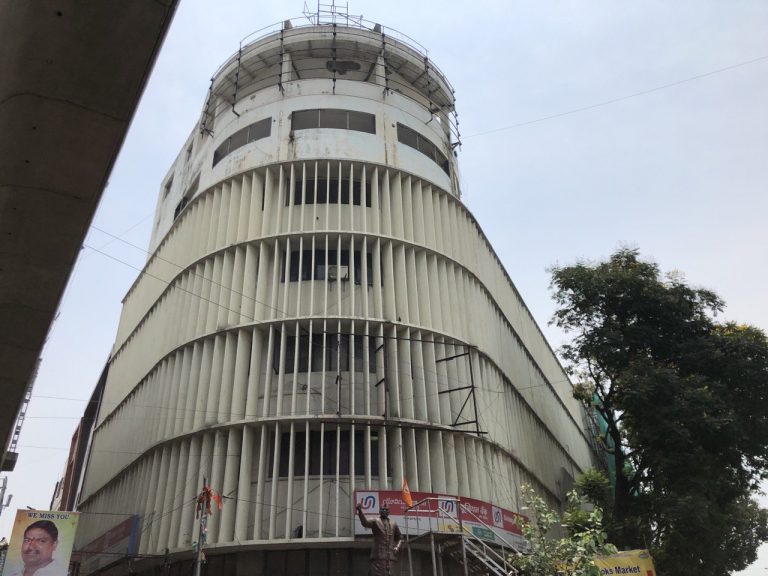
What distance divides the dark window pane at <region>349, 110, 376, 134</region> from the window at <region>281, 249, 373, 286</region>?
19.7 ft

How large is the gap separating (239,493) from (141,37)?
49.0ft

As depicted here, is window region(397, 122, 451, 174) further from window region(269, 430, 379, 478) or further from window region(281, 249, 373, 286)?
window region(269, 430, 379, 478)

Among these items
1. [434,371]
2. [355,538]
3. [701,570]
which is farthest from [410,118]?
[701,570]

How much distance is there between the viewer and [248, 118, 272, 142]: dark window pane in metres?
24.6

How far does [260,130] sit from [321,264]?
7.44 m

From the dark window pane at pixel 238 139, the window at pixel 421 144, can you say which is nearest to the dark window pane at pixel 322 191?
the window at pixel 421 144

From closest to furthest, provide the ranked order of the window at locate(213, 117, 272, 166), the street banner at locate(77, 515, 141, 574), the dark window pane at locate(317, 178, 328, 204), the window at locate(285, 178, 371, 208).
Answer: the street banner at locate(77, 515, 141, 574), the window at locate(285, 178, 371, 208), the dark window pane at locate(317, 178, 328, 204), the window at locate(213, 117, 272, 166)

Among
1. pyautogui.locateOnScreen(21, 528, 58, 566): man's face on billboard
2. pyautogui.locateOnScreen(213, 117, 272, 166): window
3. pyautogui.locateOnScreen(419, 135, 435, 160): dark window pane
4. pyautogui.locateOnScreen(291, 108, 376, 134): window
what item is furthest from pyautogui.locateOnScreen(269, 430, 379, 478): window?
pyautogui.locateOnScreen(419, 135, 435, 160): dark window pane

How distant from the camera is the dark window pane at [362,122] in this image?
2448 cm

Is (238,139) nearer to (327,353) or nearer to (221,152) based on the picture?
(221,152)

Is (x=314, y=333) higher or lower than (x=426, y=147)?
lower

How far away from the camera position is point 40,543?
54.0 ft

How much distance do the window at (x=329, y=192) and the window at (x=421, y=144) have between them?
11.8 ft

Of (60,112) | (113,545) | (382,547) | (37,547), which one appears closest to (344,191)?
(382,547)
